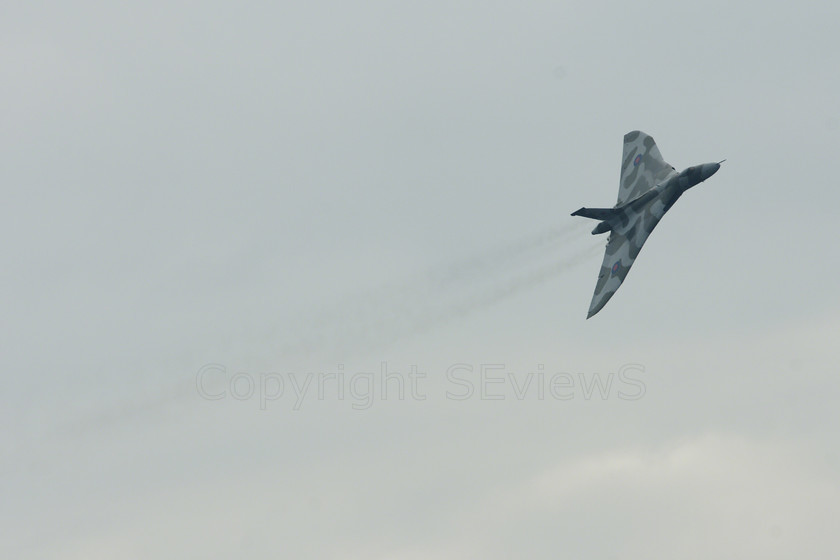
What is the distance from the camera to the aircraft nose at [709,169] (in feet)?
310

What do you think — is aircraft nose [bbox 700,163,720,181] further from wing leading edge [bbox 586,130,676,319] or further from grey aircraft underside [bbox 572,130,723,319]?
wing leading edge [bbox 586,130,676,319]

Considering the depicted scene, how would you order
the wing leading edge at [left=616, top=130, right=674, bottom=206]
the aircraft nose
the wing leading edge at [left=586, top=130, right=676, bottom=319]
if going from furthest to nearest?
the wing leading edge at [left=616, top=130, right=674, bottom=206] < the wing leading edge at [left=586, top=130, right=676, bottom=319] < the aircraft nose

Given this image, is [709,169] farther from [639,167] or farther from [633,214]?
[639,167]

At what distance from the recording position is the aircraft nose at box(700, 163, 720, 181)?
310ft

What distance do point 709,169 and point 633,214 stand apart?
275 inches

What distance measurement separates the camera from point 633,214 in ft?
322

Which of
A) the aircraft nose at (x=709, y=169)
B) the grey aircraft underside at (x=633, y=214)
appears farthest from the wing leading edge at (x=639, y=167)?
the aircraft nose at (x=709, y=169)

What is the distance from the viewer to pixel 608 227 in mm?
98312

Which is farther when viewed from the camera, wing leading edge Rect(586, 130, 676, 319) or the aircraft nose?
wing leading edge Rect(586, 130, 676, 319)

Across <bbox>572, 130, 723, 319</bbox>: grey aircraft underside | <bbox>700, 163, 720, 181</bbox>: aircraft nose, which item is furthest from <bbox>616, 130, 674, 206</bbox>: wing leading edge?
<bbox>700, 163, 720, 181</bbox>: aircraft nose

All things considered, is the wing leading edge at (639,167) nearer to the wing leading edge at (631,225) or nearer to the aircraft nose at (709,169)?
the wing leading edge at (631,225)

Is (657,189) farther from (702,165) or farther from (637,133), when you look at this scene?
(637,133)

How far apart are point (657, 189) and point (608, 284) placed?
8.23m

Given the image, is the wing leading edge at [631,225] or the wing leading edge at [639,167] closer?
the wing leading edge at [631,225]
